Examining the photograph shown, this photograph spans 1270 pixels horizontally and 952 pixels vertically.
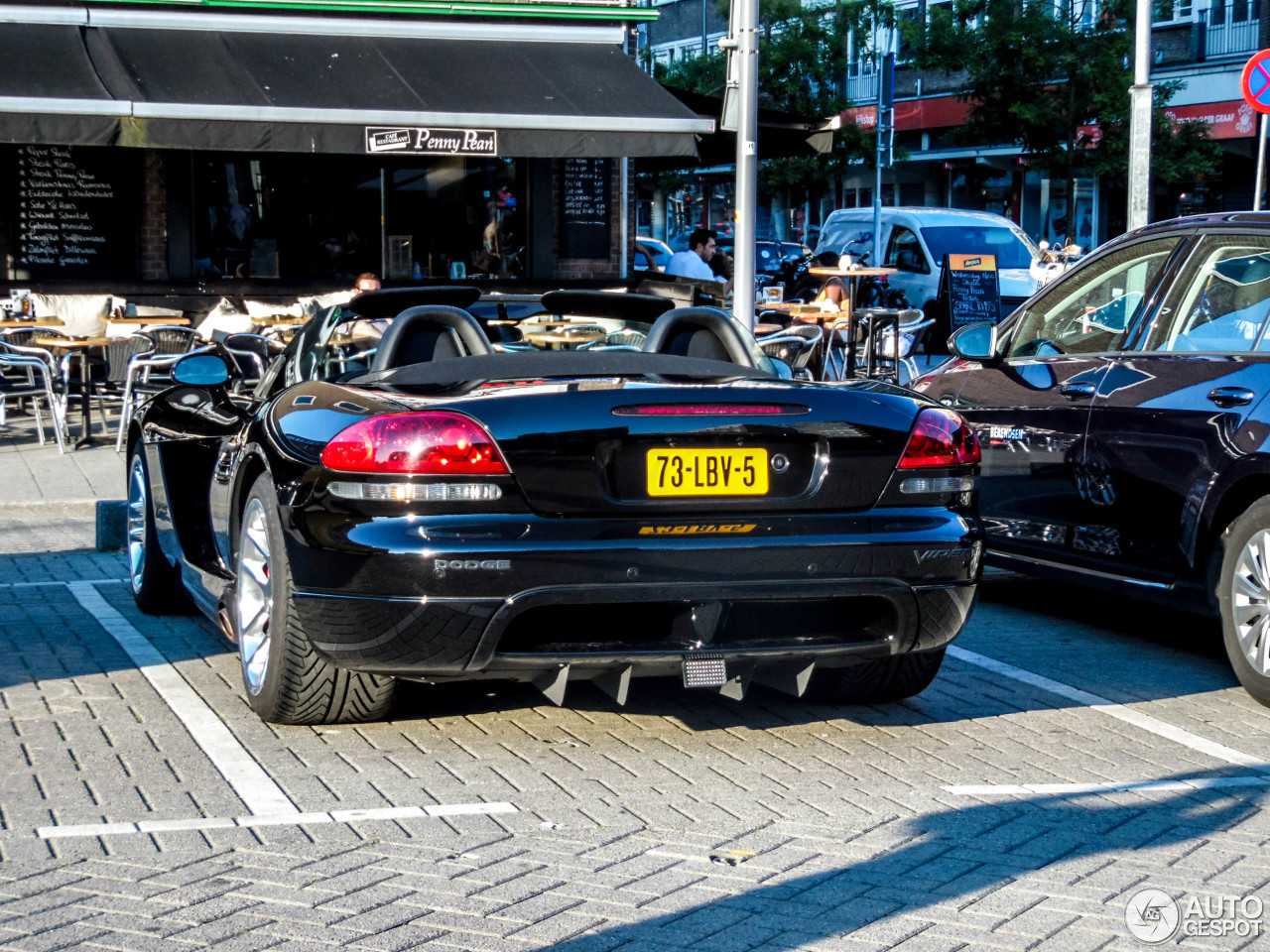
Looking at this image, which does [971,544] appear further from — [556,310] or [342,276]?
[342,276]

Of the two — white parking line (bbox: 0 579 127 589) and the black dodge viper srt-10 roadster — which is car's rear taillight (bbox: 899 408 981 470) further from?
white parking line (bbox: 0 579 127 589)

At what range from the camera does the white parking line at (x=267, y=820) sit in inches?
164

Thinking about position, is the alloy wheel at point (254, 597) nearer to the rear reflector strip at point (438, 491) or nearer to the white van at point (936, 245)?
the rear reflector strip at point (438, 491)

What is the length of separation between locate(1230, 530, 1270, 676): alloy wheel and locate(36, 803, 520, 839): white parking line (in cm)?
270

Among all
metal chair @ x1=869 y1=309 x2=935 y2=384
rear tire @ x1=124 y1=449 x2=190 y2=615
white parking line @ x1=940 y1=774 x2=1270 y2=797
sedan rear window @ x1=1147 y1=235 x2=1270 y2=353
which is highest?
sedan rear window @ x1=1147 y1=235 x2=1270 y2=353

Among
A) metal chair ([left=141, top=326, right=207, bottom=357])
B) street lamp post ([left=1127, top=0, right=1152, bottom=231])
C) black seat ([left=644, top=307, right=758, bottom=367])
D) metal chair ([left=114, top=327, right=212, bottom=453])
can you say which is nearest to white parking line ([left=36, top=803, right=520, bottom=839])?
black seat ([left=644, top=307, right=758, bottom=367])

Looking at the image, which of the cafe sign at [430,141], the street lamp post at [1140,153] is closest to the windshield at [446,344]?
the cafe sign at [430,141]

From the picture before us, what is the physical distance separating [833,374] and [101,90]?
22.7ft

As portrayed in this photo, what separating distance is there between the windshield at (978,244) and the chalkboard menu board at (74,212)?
1235 centimetres

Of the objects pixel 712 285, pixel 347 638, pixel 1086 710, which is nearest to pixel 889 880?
pixel 347 638

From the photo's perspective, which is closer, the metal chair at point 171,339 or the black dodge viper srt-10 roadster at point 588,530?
the black dodge viper srt-10 roadster at point 588,530

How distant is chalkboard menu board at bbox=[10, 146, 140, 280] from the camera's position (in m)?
17.2

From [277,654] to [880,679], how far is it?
6.23 ft

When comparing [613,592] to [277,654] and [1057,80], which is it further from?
[1057,80]
